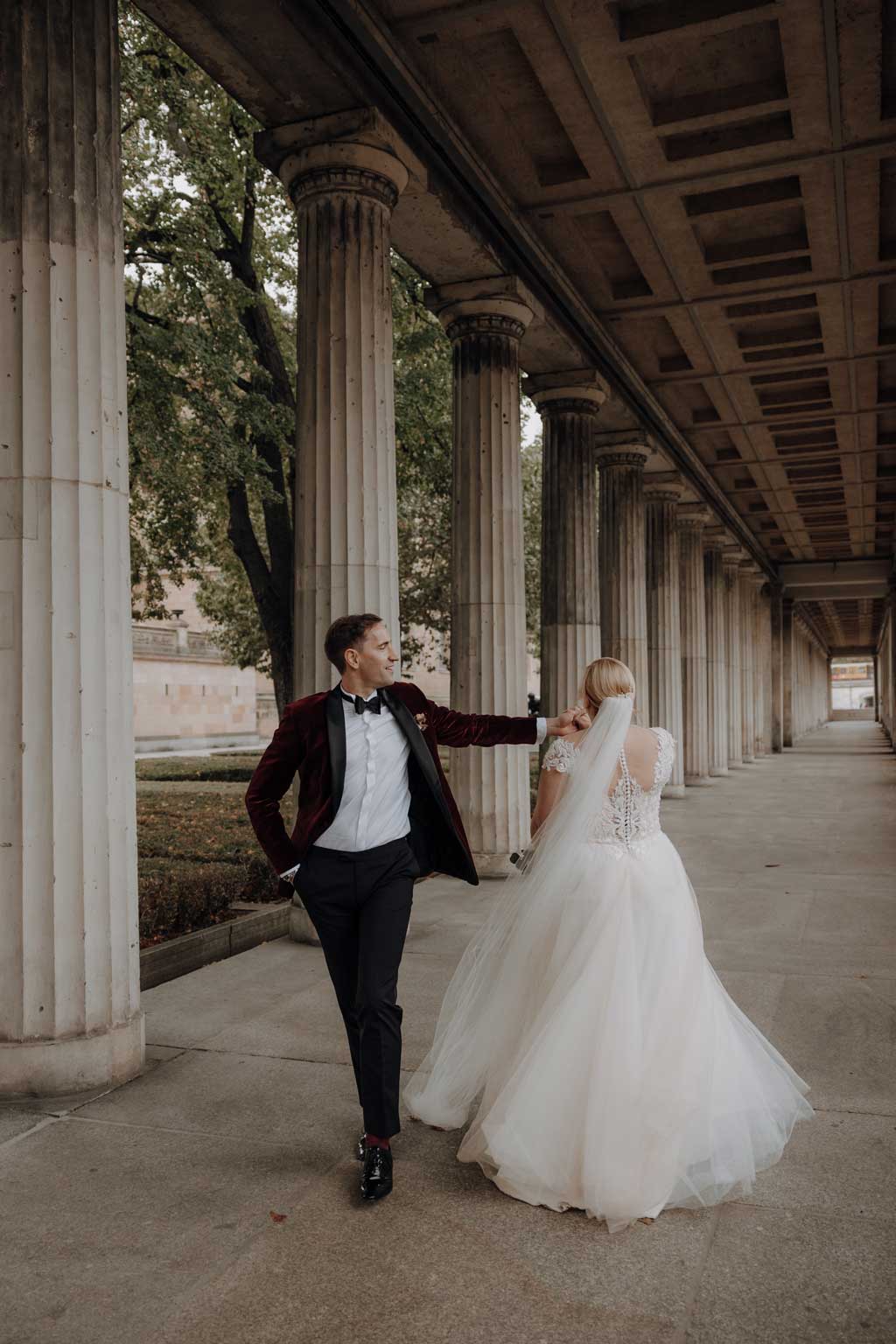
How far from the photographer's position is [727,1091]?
14.0ft

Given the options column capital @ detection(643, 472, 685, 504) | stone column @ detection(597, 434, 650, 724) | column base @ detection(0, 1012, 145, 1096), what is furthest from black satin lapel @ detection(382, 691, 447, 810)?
column capital @ detection(643, 472, 685, 504)

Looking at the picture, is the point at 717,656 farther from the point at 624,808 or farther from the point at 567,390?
the point at 624,808

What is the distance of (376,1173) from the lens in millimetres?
3986

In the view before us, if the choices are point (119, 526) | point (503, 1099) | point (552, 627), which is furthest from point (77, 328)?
point (552, 627)

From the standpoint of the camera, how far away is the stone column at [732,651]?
30.4 meters

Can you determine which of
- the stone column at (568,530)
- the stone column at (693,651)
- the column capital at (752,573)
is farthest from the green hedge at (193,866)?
the column capital at (752,573)

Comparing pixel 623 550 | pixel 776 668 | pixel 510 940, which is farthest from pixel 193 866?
pixel 776 668

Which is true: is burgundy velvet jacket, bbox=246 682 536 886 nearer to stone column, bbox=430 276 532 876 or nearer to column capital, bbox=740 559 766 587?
stone column, bbox=430 276 532 876

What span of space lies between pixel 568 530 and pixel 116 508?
10042 millimetres

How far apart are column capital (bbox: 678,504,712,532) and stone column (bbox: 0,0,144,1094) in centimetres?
1931

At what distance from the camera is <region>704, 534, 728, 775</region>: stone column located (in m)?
27.3

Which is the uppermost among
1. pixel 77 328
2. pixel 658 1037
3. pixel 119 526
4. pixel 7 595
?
pixel 77 328

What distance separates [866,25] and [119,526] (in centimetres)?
680

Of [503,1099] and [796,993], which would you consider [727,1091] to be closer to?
[503,1099]
